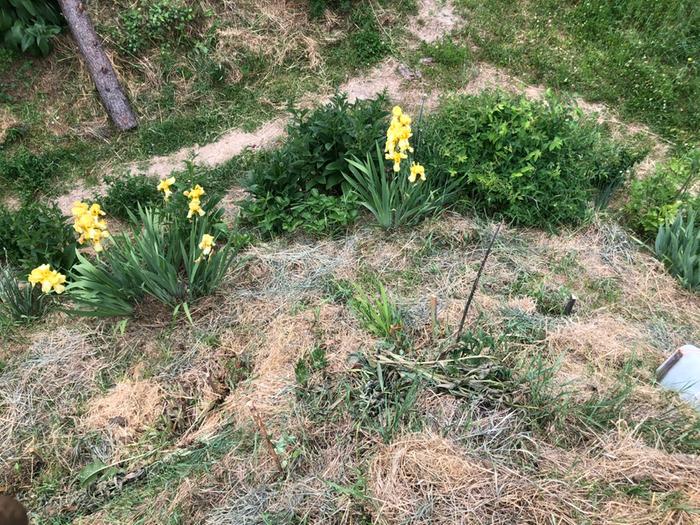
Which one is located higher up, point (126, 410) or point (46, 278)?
point (46, 278)

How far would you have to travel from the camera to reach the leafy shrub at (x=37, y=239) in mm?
3579

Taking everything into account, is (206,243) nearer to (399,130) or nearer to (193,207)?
(193,207)

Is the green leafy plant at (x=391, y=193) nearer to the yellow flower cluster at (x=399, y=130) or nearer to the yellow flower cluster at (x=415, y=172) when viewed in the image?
the yellow flower cluster at (x=415, y=172)

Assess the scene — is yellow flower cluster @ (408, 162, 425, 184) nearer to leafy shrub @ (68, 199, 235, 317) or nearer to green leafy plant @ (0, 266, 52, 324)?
leafy shrub @ (68, 199, 235, 317)

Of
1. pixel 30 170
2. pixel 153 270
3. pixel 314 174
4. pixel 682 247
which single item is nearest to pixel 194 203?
pixel 153 270

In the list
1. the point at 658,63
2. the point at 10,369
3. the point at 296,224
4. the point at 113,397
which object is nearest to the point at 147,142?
the point at 296,224

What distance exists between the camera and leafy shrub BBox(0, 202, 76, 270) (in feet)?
11.7

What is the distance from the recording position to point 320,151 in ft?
12.8

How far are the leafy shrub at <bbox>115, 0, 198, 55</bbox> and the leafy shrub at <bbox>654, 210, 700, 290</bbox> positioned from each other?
497 centimetres

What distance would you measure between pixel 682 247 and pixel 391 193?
2028 millimetres

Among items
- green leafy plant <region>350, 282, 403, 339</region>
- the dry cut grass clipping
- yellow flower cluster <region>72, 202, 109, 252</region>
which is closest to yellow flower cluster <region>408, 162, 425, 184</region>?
green leafy plant <region>350, 282, 403, 339</region>

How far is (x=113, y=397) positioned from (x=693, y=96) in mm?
5553

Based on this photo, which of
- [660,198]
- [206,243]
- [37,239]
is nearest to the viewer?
[206,243]

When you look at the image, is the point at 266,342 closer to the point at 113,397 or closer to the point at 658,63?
the point at 113,397
